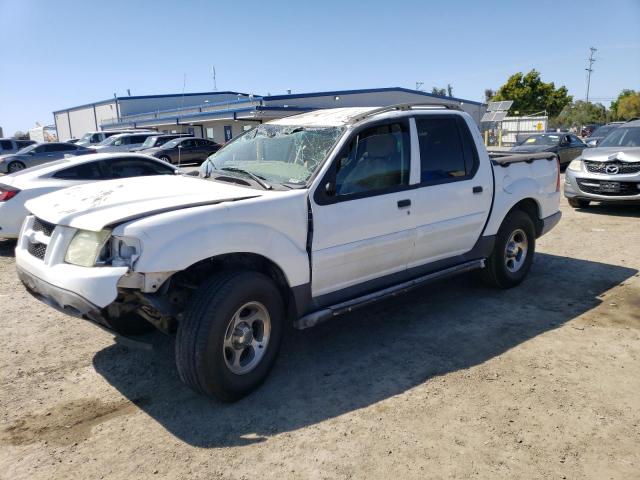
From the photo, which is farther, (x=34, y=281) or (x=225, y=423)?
(x=34, y=281)

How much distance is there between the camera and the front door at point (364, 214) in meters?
3.91

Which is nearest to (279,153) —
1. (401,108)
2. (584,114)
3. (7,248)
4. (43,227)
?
(401,108)

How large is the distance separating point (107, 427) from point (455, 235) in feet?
11.0

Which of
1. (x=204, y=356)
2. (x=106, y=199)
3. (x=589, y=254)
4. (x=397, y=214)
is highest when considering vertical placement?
(x=106, y=199)

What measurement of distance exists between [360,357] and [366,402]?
70 centimetres

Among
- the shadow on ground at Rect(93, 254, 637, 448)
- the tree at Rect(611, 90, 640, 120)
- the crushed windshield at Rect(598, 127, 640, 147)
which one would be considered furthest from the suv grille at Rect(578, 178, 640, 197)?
the tree at Rect(611, 90, 640, 120)

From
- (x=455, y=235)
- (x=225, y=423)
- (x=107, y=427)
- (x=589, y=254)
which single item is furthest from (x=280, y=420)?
(x=589, y=254)

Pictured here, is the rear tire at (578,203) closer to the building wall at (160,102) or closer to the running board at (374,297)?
the running board at (374,297)

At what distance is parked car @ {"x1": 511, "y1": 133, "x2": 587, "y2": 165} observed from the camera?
16953 mm

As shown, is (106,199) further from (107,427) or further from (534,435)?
(534,435)

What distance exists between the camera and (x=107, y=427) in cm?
333

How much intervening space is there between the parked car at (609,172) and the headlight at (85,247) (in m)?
9.32

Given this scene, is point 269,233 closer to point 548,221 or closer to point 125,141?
point 548,221

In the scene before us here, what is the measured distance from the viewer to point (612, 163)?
31.7ft
